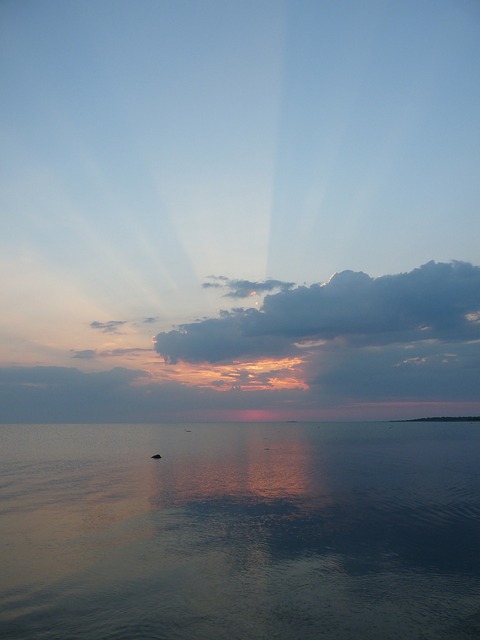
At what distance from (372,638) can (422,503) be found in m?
33.4

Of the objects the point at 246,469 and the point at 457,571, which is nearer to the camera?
the point at 457,571

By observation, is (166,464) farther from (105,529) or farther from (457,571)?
(457,571)

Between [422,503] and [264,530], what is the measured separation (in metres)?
21.2

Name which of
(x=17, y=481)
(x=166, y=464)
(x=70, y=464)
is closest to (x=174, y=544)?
(x=17, y=481)

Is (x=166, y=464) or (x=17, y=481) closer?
(x=17, y=481)

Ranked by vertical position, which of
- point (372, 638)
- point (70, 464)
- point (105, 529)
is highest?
point (70, 464)

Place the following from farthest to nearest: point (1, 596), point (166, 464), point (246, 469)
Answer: point (166, 464) < point (246, 469) < point (1, 596)

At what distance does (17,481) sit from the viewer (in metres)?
70.6

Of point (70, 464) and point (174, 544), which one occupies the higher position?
point (70, 464)

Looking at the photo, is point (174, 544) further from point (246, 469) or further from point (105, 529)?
point (246, 469)

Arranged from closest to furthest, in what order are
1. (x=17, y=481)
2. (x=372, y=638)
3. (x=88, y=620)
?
(x=372, y=638), (x=88, y=620), (x=17, y=481)

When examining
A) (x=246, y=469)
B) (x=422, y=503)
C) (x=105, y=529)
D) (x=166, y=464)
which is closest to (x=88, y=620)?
(x=105, y=529)

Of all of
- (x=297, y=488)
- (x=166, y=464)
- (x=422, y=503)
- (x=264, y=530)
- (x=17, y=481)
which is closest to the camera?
(x=264, y=530)

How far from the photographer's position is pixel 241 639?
2047 cm
